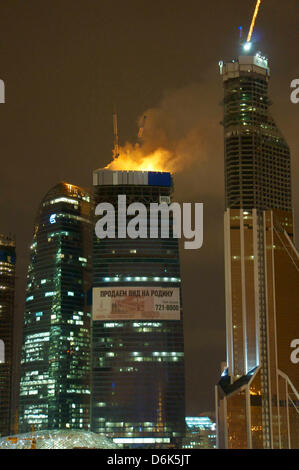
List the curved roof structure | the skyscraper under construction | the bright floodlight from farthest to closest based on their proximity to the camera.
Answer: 1. the bright floodlight
2. the skyscraper under construction
3. the curved roof structure

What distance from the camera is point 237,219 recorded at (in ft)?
569

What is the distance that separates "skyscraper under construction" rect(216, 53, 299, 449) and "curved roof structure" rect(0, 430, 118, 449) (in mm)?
32890

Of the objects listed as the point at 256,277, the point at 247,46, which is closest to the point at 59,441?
the point at 256,277

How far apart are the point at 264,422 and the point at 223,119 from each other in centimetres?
5879

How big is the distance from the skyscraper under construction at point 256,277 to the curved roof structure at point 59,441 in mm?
32890

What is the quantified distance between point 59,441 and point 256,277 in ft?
176

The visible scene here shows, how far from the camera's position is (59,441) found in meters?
134

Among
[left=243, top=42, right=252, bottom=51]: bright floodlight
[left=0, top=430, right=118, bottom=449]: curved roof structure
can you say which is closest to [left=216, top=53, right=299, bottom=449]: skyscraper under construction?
[left=243, top=42, right=252, bottom=51]: bright floodlight

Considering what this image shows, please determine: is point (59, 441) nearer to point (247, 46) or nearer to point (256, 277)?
point (256, 277)

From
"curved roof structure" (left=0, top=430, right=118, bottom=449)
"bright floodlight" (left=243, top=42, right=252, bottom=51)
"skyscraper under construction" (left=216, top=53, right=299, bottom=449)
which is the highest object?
"bright floodlight" (left=243, top=42, right=252, bottom=51)

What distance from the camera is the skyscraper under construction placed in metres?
164

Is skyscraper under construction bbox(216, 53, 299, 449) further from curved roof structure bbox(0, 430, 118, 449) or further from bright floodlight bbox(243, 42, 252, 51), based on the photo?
curved roof structure bbox(0, 430, 118, 449)
